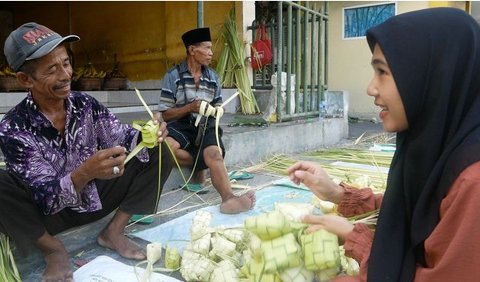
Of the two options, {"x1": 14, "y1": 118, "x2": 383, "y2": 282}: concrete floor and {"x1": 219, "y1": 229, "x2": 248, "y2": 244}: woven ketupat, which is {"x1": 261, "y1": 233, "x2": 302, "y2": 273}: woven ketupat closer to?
{"x1": 219, "y1": 229, "x2": 248, "y2": 244}: woven ketupat

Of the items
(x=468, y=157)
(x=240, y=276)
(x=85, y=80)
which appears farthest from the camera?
(x=85, y=80)

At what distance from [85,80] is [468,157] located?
7.14 meters

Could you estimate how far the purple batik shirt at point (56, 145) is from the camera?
75.1 inches

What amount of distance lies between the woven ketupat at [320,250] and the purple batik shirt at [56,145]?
1.08 metres

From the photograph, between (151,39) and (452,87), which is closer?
(452,87)

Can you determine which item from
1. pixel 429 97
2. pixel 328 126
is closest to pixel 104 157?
pixel 429 97

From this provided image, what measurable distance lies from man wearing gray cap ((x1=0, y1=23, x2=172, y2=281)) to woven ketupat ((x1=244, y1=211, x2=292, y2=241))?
0.67 metres

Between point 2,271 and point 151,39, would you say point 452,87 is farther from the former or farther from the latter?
point 151,39

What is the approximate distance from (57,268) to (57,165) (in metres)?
0.50

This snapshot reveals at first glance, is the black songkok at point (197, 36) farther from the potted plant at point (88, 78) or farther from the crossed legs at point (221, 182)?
the potted plant at point (88, 78)

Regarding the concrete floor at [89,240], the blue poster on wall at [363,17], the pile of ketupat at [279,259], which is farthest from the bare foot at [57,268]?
the blue poster on wall at [363,17]

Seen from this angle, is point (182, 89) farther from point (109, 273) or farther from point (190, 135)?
point (109, 273)

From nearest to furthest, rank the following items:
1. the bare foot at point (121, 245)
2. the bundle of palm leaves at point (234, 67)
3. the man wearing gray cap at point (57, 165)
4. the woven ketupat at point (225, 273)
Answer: the woven ketupat at point (225, 273) < the man wearing gray cap at point (57, 165) < the bare foot at point (121, 245) < the bundle of palm leaves at point (234, 67)

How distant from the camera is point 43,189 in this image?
189 centimetres
